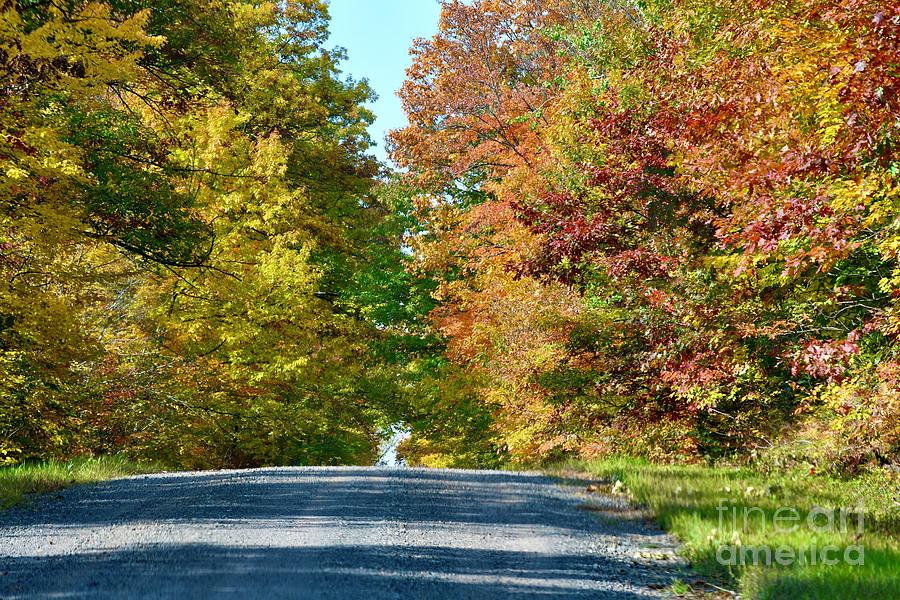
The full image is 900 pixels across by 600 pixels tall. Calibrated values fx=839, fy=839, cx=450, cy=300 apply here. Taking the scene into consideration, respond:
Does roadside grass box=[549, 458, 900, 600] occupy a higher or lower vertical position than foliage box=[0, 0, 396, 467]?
lower

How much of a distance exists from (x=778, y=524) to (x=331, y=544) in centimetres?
396

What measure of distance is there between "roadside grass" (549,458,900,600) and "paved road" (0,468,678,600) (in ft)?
1.38

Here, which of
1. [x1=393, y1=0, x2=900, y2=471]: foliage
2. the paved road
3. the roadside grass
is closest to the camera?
the roadside grass

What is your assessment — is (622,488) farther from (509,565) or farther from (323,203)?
(323,203)

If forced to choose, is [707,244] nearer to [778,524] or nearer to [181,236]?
[778,524]

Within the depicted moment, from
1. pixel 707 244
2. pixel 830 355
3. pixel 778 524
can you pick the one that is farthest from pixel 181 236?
pixel 778 524

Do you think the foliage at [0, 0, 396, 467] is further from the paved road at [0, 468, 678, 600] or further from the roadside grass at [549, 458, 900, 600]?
the roadside grass at [549, 458, 900, 600]

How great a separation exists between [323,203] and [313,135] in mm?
2224

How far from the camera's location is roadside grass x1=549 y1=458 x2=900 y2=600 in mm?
5566


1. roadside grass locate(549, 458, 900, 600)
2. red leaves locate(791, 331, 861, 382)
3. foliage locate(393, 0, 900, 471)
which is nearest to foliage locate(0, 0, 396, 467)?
foliage locate(393, 0, 900, 471)

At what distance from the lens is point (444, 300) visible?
26672mm

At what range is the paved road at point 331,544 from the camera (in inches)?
224

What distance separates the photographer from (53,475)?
35.9 ft

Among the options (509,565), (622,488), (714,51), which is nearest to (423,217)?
(714,51)
